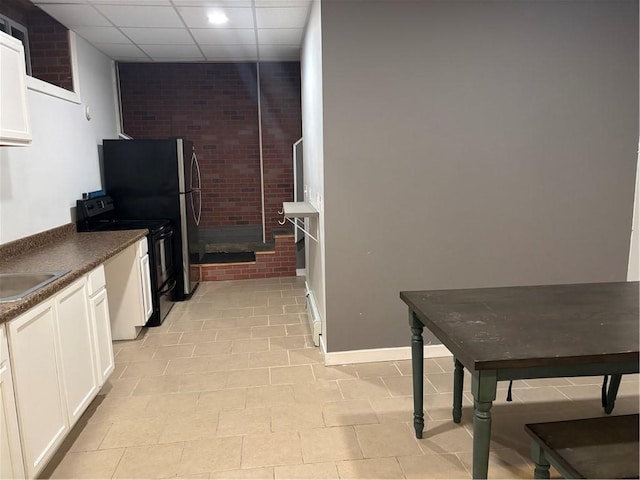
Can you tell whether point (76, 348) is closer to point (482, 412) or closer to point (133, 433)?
point (133, 433)

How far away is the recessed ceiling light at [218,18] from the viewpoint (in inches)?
146

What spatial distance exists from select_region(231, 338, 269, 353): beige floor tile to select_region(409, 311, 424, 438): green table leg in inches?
58.9

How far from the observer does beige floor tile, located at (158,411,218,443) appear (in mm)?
2426

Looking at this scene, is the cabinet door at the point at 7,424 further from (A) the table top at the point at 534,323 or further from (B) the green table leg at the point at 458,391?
(B) the green table leg at the point at 458,391

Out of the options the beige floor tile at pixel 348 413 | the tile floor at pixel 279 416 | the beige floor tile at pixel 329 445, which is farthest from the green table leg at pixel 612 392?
the beige floor tile at pixel 329 445

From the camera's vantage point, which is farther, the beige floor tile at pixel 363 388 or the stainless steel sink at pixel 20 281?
the beige floor tile at pixel 363 388

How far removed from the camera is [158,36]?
14.2 ft

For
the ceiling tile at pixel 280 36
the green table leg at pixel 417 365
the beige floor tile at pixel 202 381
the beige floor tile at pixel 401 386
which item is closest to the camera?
the green table leg at pixel 417 365

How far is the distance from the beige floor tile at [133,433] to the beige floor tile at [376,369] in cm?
131

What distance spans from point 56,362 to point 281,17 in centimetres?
309

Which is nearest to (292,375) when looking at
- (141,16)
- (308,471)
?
(308,471)

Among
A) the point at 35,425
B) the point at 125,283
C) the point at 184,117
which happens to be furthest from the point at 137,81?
the point at 35,425

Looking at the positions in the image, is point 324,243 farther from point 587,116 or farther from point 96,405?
point 587,116

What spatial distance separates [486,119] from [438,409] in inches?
75.8
